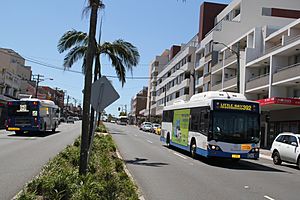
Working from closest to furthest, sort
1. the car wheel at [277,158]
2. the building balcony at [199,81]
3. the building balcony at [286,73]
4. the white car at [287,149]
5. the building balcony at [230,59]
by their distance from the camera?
1. the white car at [287,149]
2. the car wheel at [277,158]
3. the building balcony at [286,73]
4. the building balcony at [230,59]
5. the building balcony at [199,81]

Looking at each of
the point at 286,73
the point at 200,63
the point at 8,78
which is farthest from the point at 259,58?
the point at 8,78

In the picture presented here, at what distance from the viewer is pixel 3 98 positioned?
52094 millimetres

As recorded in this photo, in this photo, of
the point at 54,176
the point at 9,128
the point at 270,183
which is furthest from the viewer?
the point at 9,128

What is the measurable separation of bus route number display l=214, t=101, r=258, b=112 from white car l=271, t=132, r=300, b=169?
10.6ft

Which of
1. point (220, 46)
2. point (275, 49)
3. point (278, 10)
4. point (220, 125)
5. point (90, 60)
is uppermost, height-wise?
point (278, 10)

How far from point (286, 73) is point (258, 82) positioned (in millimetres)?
6116

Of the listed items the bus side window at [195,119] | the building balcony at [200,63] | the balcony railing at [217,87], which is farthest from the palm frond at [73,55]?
the building balcony at [200,63]

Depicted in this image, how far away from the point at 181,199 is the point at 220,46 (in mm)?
50868

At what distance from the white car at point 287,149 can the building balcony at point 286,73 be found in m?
14.2

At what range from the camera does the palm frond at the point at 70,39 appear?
20.4 metres

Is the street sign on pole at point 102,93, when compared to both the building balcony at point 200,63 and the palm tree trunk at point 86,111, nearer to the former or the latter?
the palm tree trunk at point 86,111

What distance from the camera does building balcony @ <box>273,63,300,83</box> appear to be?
113 ft

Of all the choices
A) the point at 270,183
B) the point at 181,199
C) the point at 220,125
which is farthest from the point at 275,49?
the point at 181,199

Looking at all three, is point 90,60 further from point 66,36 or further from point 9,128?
point 9,128
